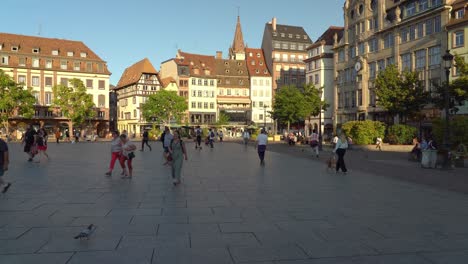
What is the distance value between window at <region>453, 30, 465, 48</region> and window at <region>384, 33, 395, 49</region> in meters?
9.60

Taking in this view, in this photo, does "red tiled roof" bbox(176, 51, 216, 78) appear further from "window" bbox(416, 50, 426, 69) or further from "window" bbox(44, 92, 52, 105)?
"window" bbox(416, 50, 426, 69)

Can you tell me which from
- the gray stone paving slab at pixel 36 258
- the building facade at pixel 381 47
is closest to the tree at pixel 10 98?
the building facade at pixel 381 47

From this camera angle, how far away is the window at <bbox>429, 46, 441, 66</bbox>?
4402 centimetres

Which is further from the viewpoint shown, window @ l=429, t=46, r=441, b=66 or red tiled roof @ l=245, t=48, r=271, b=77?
red tiled roof @ l=245, t=48, r=271, b=77

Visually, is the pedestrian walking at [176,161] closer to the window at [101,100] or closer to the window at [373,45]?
the window at [373,45]

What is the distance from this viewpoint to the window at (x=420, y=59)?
45875mm

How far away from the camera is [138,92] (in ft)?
275

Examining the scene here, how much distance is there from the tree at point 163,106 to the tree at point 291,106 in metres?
19.6

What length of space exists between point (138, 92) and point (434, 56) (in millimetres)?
56016

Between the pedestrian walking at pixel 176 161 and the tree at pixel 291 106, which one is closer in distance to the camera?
the pedestrian walking at pixel 176 161

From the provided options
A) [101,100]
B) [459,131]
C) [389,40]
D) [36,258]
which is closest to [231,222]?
[36,258]

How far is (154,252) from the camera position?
17.3 ft

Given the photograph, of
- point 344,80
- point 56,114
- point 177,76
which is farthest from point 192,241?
point 177,76

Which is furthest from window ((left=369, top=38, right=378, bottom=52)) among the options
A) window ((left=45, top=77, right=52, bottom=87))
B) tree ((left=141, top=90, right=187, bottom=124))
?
window ((left=45, top=77, right=52, bottom=87))
